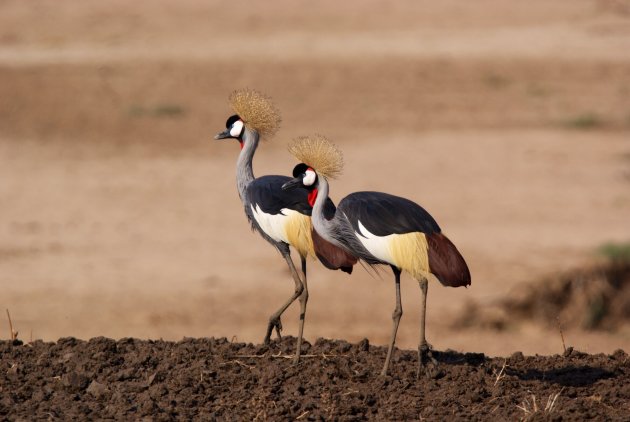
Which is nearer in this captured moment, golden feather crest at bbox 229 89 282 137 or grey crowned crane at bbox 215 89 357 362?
grey crowned crane at bbox 215 89 357 362

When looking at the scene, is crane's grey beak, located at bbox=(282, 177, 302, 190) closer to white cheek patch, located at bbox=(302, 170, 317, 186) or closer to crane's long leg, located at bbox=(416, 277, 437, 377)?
white cheek patch, located at bbox=(302, 170, 317, 186)

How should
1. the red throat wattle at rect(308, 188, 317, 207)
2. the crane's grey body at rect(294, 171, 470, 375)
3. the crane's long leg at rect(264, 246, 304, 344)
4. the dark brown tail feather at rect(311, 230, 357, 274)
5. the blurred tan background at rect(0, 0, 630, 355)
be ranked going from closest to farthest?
the crane's grey body at rect(294, 171, 470, 375), the red throat wattle at rect(308, 188, 317, 207), the dark brown tail feather at rect(311, 230, 357, 274), the crane's long leg at rect(264, 246, 304, 344), the blurred tan background at rect(0, 0, 630, 355)

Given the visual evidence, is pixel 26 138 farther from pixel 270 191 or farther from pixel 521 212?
pixel 270 191

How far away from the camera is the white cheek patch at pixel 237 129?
7367mm

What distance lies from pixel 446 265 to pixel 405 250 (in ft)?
0.71

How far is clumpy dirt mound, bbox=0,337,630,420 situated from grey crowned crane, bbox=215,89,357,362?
1.14 feet

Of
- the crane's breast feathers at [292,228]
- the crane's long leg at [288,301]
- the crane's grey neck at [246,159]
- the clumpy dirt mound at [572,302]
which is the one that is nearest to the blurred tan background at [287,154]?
the clumpy dirt mound at [572,302]

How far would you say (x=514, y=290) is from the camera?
40.1ft

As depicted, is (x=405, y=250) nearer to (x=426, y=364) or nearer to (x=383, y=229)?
(x=383, y=229)

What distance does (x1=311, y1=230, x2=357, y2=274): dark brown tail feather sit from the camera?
6684 millimetres

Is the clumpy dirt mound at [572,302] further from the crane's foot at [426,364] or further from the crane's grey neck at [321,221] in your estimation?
the crane's grey neck at [321,221]

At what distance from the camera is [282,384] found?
6.24 m

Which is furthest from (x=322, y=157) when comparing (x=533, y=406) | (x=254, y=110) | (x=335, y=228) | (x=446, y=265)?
(x=533, y=406)

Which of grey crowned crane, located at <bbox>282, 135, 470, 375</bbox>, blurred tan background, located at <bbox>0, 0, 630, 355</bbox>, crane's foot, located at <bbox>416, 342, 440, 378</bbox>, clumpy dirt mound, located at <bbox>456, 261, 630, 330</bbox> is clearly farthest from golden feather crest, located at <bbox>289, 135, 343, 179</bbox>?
clumpy dirt mound, located at <bbox>456, 261, 630, 330</bbox>
